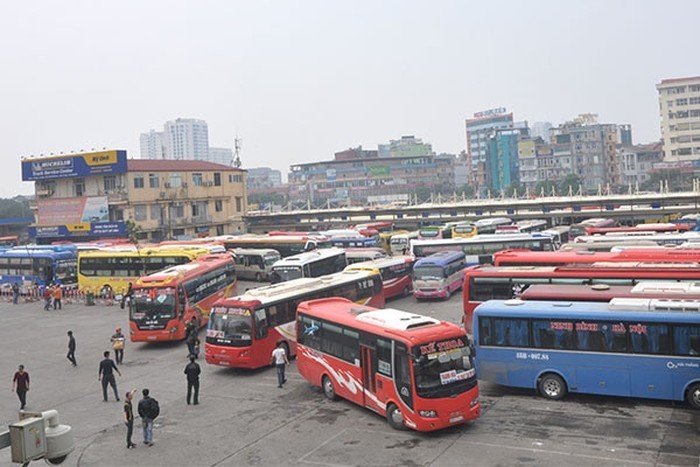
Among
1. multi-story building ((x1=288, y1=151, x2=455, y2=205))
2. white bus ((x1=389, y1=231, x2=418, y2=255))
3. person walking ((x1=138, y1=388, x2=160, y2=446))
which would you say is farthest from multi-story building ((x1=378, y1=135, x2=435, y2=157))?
person walking ((x1=138, y1=388, x2=160, y2=446))

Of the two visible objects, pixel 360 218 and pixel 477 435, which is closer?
pixel 477 435

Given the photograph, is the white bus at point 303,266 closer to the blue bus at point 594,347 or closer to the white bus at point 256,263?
the white bus at point 256,263

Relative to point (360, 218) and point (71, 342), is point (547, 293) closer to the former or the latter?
point (71, 342)

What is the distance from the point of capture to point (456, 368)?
14.6 metres

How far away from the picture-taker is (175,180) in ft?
226

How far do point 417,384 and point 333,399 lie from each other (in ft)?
12.5

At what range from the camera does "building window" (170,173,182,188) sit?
6850cm

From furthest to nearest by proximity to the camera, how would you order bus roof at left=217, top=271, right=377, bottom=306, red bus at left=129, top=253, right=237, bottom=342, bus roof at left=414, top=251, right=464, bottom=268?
bus roof at left=414, top=251, right=464, bottom=268 < red bus at left=129, top=253, right=237, bottom=342 < bus roof at left=217, top=271, right=377, bottom=306

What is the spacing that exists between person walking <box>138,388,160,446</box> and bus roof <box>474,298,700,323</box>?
7526mm

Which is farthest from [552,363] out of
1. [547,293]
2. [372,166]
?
[372,166]

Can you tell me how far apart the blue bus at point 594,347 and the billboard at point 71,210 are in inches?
2101

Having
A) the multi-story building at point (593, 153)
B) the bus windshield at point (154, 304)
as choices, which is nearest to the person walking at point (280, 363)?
the bus windshield at point (154, 304)

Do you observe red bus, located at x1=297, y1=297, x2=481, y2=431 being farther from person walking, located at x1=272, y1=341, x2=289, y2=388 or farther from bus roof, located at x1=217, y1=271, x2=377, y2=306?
bus roof, located at x1=217, y1=271, x2=377, y2=306

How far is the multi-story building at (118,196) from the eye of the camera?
64938 mm
